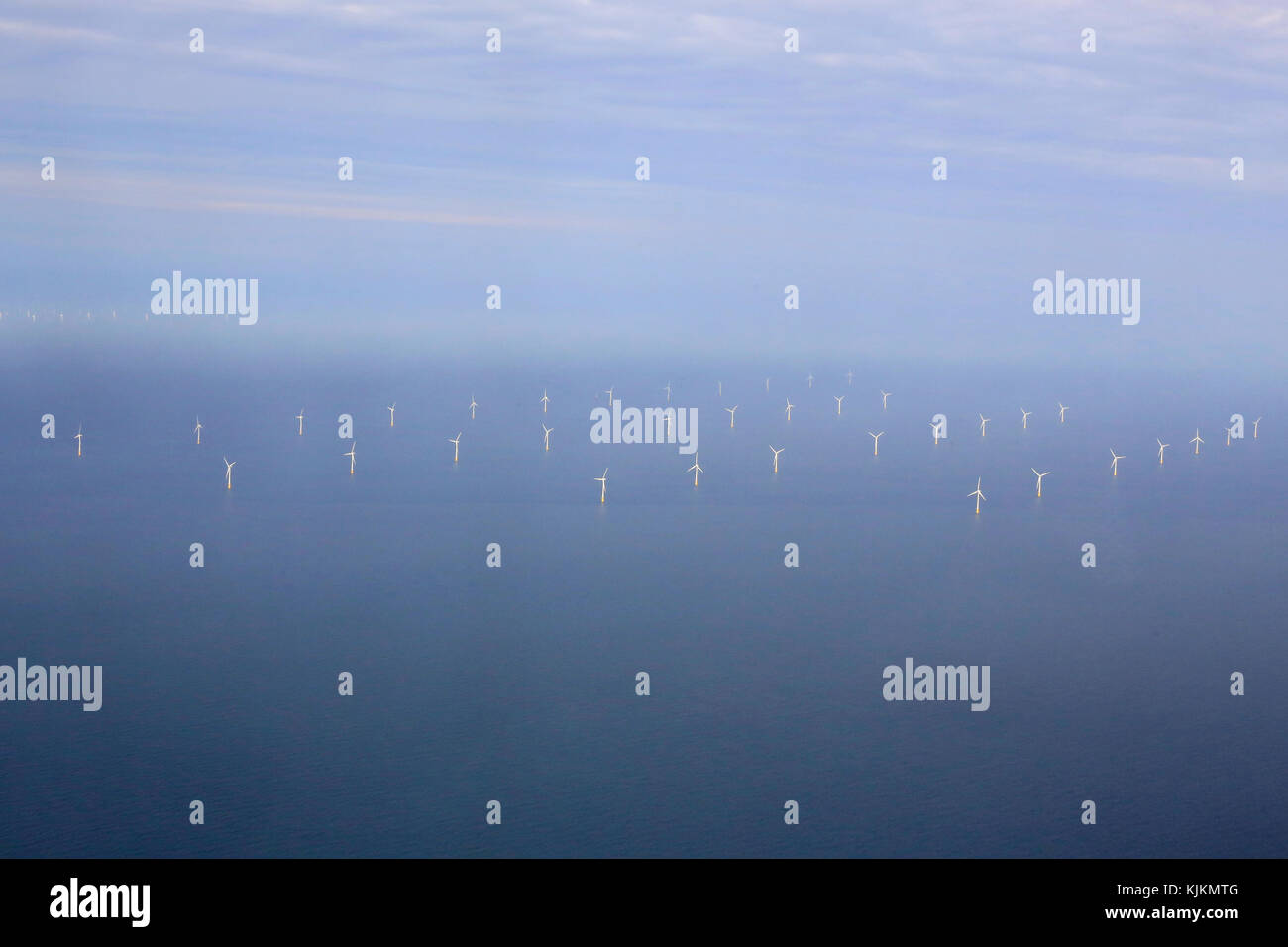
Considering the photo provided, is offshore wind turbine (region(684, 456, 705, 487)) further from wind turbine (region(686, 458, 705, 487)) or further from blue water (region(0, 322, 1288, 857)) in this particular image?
blue water (region(0, 322, 1288, 857))

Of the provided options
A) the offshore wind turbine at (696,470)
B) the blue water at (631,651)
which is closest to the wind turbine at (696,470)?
the offshore wind turbine at (696,470)

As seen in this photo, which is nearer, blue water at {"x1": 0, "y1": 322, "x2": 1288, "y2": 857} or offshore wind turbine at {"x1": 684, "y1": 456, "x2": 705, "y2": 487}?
blue water at {"x1": 0, "y1": 322, "x2": 1288, "y2": 857}

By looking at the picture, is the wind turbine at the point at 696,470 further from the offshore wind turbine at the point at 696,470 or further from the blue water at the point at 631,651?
the blue water at the point at 631,651

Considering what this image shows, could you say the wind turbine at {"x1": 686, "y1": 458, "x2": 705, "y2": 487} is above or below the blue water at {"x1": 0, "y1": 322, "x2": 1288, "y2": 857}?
→ above

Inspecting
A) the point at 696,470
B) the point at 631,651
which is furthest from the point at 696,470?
the point at 631,651

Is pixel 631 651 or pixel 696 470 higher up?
pixel 696 470

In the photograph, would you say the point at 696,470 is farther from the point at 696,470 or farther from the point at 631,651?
the point at 631,651

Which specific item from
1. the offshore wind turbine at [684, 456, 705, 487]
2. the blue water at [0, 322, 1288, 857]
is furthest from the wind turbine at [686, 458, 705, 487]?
the blue water at [0, 322, 1288, 857]

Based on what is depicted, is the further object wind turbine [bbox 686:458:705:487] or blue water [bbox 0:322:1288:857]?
wind turbine [bbox 686:458:705:487]
